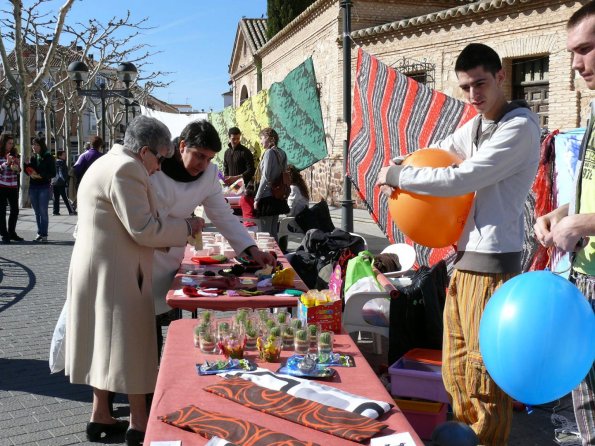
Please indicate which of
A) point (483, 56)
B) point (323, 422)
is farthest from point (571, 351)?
point (483, 56)

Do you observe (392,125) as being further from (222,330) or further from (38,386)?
(222,330)

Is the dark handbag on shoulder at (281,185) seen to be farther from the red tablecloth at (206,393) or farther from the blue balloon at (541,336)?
the blue balloon at (541,336)

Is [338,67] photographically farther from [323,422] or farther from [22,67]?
[323,422]

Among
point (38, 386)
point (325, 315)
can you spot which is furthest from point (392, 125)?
point (38, 386)

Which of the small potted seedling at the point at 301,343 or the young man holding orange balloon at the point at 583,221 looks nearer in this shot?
the young man holding orange balloon at the point at 583,221

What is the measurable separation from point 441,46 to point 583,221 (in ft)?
51.5

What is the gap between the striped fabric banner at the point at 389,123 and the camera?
6047 millimetres

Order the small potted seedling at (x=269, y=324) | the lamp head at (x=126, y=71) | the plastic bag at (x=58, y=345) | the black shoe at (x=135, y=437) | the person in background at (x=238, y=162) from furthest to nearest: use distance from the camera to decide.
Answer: the lamp head at (x=126, y=71), the person in background at (x=238, y=162), the plastic bag at (x=58, y=345), the black shoe at (x=135, y=437), the small potted seedling at (x=269, y=324)

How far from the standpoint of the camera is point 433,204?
2947 mm

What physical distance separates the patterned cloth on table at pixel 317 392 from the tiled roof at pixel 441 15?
45.8 feet

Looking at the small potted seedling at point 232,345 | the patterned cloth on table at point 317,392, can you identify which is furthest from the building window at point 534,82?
the patterned cloth on table at point 317,392

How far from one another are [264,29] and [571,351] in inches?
1396

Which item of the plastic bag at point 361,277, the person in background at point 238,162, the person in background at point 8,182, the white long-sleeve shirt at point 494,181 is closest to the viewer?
the white long-sleeve shirt at point 494,181

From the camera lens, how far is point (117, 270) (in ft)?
11.4
